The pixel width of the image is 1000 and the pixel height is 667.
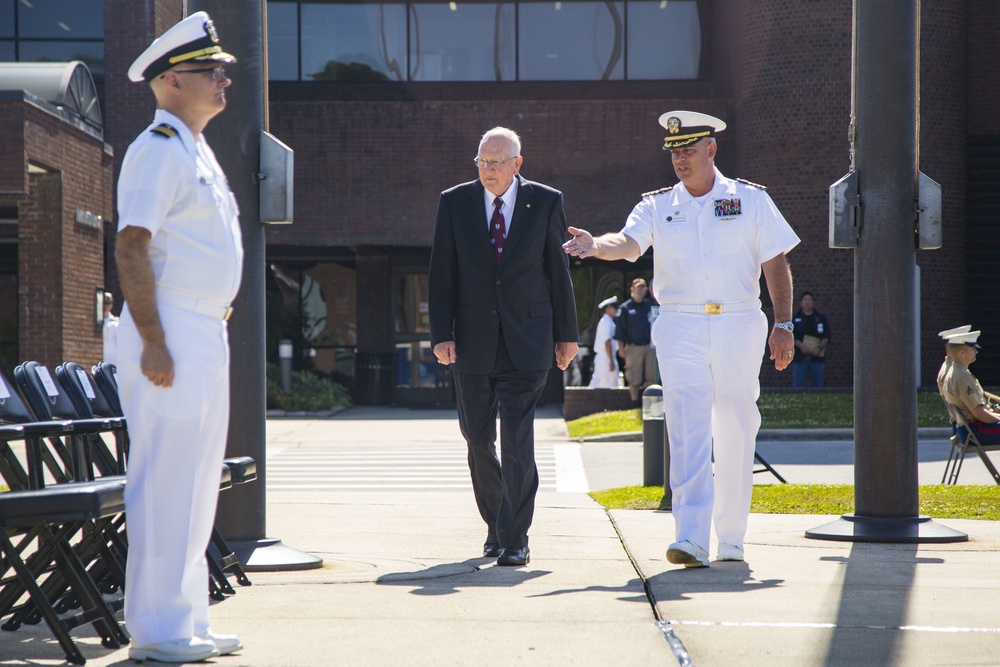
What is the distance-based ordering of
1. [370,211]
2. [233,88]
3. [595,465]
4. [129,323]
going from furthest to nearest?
[370,211] < [595,465] < [233,88] < [129,323]

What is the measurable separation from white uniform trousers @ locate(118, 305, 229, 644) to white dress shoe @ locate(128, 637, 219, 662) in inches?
0.8

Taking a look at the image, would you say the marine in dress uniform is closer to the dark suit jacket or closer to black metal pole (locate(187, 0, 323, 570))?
the dark suit jacket

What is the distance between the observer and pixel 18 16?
27219 mm

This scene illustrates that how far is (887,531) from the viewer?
6879 millimetres

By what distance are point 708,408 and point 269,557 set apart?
7.13 feet

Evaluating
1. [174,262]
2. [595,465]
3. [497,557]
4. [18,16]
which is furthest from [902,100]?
[18,16]

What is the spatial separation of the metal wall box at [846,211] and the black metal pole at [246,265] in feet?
10.4

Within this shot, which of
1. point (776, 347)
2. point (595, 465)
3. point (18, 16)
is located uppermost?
point (18, 16)

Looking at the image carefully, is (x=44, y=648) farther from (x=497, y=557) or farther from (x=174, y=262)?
(x=497, y=557)

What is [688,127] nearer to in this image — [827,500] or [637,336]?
[827,500]

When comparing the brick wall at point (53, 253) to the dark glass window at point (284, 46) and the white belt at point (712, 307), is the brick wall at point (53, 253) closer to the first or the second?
the dark glass window at point (284, 46)

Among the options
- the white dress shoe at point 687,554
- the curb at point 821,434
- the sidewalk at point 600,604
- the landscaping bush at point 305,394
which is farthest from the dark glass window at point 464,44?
the white dress shoe at point 687,554

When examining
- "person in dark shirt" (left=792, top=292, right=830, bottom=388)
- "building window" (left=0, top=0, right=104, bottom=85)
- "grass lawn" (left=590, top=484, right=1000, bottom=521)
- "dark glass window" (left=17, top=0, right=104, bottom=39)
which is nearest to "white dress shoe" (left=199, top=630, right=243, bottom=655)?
"grass lawn" (left=590, top=484, right=1000, bottom=521)

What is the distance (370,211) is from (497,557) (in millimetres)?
19739
